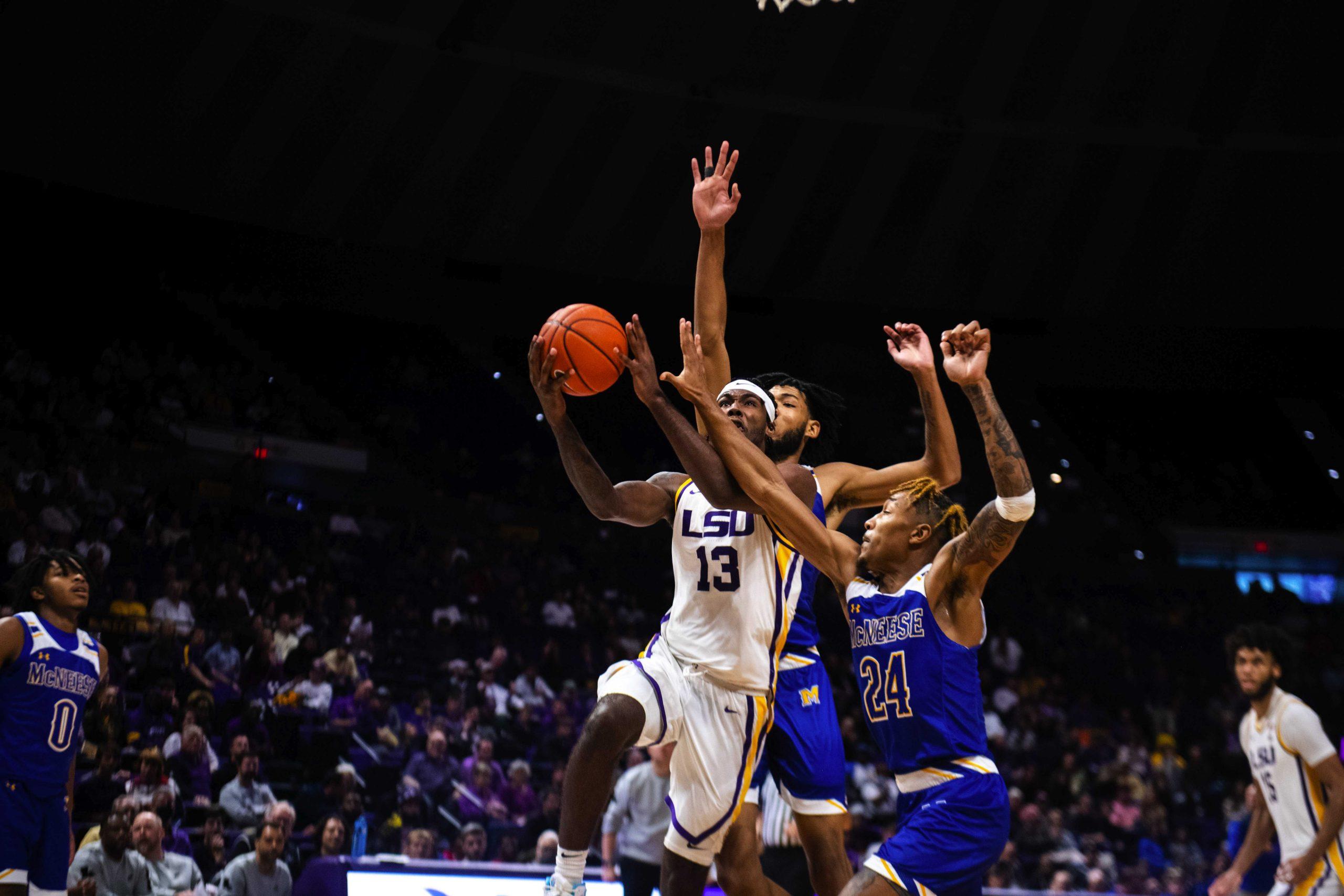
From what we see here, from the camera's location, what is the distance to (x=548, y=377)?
4.23 meters

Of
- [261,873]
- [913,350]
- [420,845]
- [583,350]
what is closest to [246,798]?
[420,845]

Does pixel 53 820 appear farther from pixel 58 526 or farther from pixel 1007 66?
pixel 1007 66

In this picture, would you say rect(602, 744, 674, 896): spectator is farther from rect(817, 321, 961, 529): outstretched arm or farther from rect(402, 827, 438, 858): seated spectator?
rect(817, 321, 961, 529): outstretched arm

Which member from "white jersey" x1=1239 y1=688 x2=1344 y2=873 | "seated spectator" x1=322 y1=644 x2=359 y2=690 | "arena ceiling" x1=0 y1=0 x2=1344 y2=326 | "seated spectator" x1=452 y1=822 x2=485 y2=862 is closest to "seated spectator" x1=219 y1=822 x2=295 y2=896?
"seated spectator" x1=452 y1=822 x2=485 y2=862

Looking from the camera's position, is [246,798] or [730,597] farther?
[246,798]

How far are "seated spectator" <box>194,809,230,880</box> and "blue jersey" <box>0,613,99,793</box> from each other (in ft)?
7.77

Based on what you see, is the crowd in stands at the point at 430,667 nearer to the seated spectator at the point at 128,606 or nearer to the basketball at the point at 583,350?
the seated spectator at the point at 128,606

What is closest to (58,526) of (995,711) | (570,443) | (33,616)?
(33,616)

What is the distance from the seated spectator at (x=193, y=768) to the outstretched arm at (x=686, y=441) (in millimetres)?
6659

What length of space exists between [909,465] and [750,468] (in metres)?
1.24

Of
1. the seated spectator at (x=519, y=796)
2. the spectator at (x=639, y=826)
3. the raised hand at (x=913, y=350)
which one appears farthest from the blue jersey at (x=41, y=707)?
the seated spectator at (x=519, y=796)

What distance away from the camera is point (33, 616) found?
236 inches

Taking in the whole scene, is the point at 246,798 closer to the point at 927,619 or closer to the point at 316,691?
the point at 316,691

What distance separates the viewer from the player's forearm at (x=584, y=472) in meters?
4.31
